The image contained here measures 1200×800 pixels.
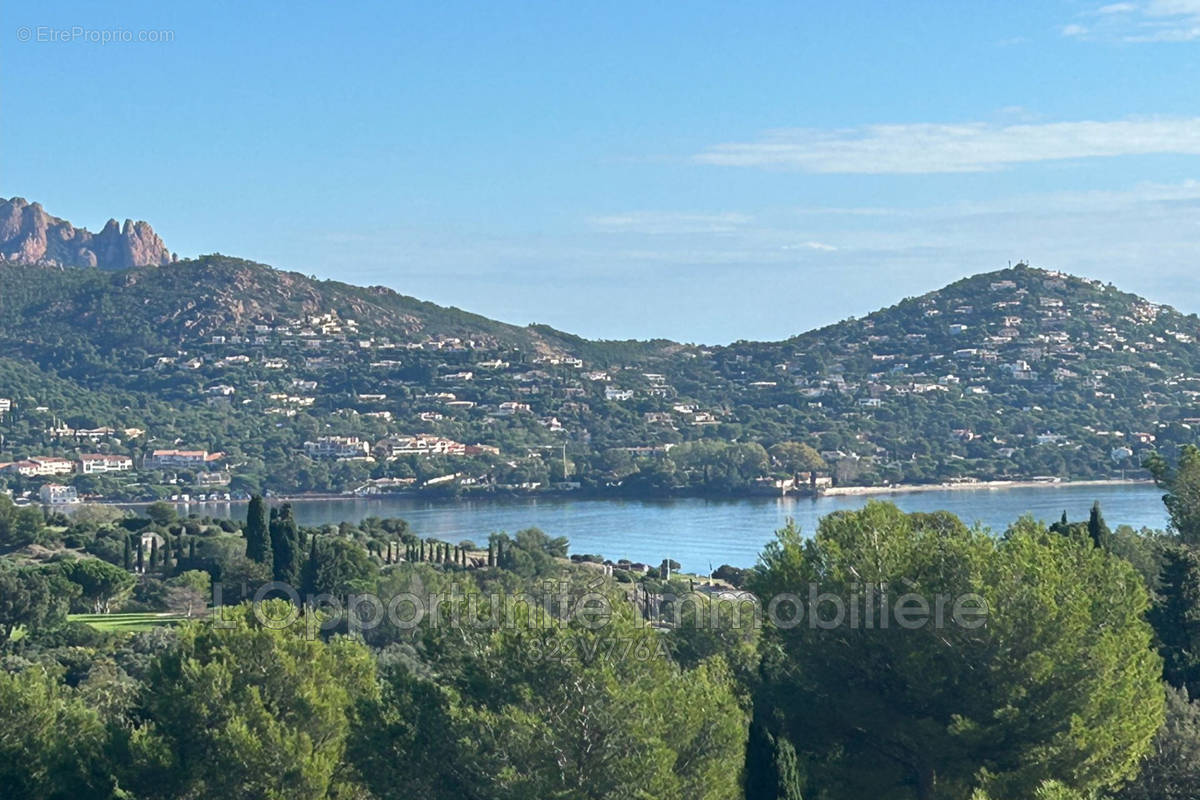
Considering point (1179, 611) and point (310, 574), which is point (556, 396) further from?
point (1179, 611)

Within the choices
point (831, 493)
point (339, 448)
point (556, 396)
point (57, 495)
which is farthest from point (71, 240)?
point (831, 493)

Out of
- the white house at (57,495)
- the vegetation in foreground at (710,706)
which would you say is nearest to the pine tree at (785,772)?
the vegetation in foreground at (710,706)

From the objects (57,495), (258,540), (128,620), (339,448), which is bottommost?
(128,620)

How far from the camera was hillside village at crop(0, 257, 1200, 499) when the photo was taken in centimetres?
9019

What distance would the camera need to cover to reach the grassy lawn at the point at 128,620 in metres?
30.1

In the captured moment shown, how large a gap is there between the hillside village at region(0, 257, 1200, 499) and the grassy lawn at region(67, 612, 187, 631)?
4866 cm

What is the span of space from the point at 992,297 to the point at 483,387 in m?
42.6

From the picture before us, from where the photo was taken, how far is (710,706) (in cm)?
1438

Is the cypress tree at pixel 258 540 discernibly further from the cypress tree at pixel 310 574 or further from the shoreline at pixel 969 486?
the shoreline at pixel 969 486

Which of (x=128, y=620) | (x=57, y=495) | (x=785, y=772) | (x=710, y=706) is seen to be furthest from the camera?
(x=57, y=495)

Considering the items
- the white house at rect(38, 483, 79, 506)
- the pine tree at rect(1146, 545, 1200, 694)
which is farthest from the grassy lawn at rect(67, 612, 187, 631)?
the white house at rect(38, 483, 79, 506)

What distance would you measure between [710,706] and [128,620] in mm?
19337

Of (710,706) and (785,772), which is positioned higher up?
(710,706)

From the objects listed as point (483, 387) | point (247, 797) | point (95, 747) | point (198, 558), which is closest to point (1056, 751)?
point (247, 797)
